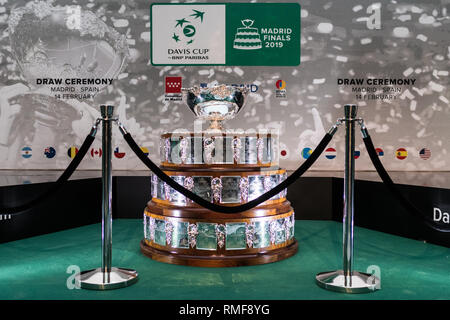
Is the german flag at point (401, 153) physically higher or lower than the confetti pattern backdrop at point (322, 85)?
lower

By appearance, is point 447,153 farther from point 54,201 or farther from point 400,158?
point 54,201

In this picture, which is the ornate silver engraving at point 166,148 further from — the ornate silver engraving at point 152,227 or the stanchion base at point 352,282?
the stanchion base at point 352,282

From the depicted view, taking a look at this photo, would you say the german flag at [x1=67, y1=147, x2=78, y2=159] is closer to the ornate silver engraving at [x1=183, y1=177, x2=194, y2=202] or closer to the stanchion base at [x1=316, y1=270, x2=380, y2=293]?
the ornate silver engraving at [x1=183, y1=177, x2=194, y2=202]

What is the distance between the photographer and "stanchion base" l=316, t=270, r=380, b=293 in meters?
2.12

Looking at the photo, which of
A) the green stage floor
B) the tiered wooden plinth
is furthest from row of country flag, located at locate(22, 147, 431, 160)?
the tiered wooden plinth

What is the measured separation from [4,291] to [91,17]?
14.2 ft

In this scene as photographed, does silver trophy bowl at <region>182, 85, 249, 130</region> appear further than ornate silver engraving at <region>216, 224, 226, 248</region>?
Yes

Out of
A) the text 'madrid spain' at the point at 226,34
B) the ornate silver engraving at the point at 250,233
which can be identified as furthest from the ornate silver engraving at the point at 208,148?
the text 'madrid spain' at the point at 226,34

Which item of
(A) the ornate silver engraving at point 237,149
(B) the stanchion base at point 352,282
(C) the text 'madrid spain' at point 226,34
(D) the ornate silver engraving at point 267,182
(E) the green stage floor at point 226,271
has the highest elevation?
(C) the text 'madrid spain' at point 226,34

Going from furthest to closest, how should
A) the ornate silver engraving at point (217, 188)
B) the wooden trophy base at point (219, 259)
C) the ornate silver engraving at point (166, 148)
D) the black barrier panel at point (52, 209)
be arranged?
the black barrier panel at point (52, 209) → the ornate silver engraving at point (166, 148) → the ornate silver engraving at point (217, 188) → the wooden trophy base at point (219, 259)

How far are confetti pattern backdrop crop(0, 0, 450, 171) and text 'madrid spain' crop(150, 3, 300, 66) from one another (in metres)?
0.12

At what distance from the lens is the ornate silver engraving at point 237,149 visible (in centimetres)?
280

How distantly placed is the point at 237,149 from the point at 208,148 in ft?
0.72

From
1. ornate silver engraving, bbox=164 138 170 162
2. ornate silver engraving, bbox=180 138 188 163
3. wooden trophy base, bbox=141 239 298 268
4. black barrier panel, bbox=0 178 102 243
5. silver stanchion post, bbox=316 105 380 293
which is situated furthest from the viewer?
black barrier panel, bbox=0 178 102 243
